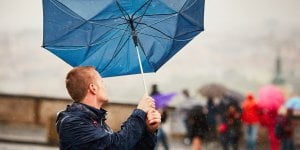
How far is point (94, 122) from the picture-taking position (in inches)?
104

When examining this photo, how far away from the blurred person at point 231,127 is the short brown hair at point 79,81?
7.25 metres

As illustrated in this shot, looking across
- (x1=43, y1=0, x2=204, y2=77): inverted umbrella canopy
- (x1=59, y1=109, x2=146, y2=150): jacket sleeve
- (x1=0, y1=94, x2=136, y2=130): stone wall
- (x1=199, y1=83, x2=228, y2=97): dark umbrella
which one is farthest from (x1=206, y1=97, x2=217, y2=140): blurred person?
(x1=59, y1=109, x2=146, y2=150): jacket sleeve

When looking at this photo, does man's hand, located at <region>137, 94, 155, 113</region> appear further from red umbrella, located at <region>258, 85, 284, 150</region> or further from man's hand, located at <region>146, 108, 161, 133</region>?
red umbrella, located at <region>258, 85, 284, 150</region>

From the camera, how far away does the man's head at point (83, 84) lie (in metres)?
2.69

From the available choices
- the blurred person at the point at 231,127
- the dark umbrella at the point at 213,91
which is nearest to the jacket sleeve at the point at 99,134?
the blurred person at the point at 231,127

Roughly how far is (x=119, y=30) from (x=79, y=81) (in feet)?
1.63

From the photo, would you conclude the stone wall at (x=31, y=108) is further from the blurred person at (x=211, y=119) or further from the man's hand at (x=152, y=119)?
the man's hand at (x=152, y=119)

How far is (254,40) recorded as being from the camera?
19.3m

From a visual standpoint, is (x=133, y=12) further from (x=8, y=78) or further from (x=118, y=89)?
(x=8, y=78)

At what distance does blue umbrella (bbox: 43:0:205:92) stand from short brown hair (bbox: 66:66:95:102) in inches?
13.4

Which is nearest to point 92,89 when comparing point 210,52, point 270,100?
point 270,100

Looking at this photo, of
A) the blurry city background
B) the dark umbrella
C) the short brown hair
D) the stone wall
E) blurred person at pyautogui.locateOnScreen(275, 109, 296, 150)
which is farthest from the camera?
the blurry city background

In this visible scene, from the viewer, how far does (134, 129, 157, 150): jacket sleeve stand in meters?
2.70

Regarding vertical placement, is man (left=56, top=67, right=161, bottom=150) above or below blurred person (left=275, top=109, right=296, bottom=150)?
above
